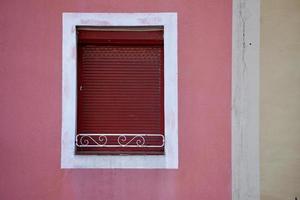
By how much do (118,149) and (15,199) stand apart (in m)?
1.37

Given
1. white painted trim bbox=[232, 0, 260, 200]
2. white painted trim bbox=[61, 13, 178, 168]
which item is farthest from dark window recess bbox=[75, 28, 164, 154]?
white painted trim bbox=[232, 0, 260, 200]

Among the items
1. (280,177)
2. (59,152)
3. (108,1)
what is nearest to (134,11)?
(108,1)

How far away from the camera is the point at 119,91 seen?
20.0 feet

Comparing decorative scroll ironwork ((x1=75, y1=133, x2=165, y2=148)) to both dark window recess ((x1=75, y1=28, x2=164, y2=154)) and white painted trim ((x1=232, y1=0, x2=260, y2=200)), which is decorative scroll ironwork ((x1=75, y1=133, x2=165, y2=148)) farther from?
white painted trim ((x1=232, y1=0, x2=260, y2=200))

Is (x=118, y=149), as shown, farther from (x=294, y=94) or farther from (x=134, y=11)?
(x=294, y=94)

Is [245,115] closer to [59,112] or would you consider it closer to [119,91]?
[119,91]

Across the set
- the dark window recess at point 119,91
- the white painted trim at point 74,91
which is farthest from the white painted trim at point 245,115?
the dark window recess at point 119,91

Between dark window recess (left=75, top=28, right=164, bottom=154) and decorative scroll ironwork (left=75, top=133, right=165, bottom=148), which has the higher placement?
dark window recess (left=75, top=28, right=164, bottom=154)

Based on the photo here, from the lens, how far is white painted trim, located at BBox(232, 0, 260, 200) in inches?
235

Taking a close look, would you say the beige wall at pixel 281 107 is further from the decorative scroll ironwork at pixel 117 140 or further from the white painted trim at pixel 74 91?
the decorative scroll ironwork at pixel 117 140

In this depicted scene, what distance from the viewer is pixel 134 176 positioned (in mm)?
5934

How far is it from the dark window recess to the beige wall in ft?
4.16

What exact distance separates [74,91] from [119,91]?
55cm

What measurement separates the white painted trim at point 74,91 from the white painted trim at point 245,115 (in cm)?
73
